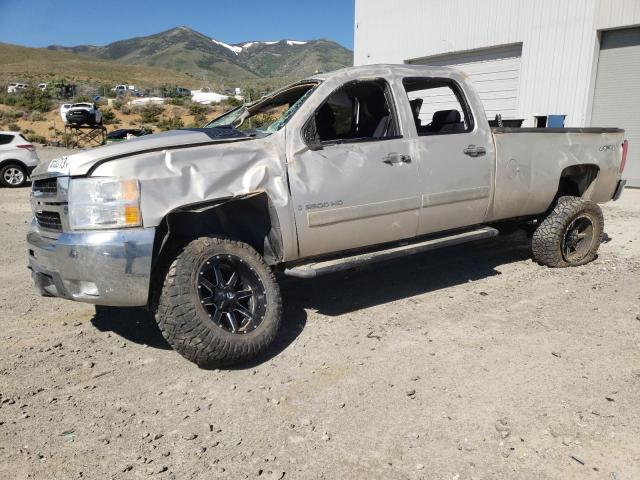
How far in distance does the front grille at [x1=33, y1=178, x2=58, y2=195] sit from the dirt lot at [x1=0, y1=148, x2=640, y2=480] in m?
1.19

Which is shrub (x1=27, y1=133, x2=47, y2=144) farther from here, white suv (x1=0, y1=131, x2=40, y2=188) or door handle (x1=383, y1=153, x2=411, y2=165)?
door handle (x1=383, y1=153, x2=411, y2=165)

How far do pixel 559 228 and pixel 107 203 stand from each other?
4.43 m

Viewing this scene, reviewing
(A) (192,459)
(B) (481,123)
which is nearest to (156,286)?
(A) (192,459)

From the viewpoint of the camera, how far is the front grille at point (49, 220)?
3.72 metres

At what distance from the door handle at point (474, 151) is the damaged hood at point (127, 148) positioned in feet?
6.67

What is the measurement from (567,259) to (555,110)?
29.2 feet

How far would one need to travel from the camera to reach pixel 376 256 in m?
4.33

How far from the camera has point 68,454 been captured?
276 cm

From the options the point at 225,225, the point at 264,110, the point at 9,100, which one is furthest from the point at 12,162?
the point at 9,100

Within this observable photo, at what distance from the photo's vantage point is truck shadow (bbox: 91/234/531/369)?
4.34 m

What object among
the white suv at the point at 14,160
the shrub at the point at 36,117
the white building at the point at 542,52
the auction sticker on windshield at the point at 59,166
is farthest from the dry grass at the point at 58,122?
the auction sticker on windshield at the point at 59,166

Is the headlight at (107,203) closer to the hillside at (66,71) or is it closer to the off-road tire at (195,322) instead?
the off-road tire at (195,322)

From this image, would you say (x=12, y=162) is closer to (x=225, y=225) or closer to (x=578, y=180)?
(x=225, y=225)

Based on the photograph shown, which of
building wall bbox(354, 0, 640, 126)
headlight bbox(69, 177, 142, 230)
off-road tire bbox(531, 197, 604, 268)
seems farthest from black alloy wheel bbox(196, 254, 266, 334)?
building wall bbox(354, 0, 640, 126)
